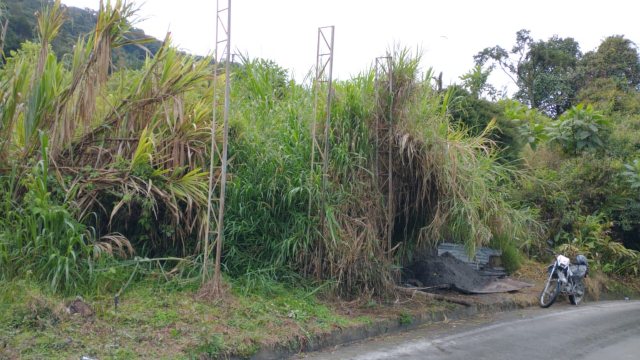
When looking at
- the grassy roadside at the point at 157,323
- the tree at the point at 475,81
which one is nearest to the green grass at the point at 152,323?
the grassy roadside at the point at 157,323

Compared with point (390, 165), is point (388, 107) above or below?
above

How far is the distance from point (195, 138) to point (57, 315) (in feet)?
10.5

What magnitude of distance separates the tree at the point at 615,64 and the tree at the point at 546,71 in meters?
0.75

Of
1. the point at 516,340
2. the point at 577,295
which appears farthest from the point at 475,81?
the point at 516,340

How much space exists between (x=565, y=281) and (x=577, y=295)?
759mm

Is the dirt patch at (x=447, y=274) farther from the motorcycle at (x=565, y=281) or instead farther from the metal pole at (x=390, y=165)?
the metal pole at (x=390, y=165)

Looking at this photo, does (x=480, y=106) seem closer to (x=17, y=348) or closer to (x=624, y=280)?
(x=624, y=280)

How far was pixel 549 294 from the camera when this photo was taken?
1159cm

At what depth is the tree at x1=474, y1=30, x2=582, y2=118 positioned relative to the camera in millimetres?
30031

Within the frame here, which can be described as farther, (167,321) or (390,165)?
(390,165)

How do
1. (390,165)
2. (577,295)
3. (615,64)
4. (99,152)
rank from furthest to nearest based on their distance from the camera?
(615,64), (577,295), (390,165), (99,152)

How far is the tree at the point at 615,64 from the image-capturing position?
95.7 feet

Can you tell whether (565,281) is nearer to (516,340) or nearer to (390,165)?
(516,340)

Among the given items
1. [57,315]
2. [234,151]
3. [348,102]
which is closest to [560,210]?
[348,102]
